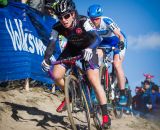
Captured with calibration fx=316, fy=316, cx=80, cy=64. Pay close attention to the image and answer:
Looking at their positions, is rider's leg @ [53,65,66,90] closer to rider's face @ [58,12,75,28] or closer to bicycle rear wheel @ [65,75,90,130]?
bicycle rear wheel @ [65,75,90,130]

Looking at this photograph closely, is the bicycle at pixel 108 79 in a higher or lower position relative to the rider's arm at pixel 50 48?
lower

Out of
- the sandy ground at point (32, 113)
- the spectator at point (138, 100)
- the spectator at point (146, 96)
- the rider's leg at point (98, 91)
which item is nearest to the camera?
the rider's leg at point (98, 91)

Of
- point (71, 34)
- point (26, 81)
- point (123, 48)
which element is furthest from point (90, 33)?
point (26, 81)

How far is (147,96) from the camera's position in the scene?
13.8m

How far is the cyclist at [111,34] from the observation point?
7.71 m

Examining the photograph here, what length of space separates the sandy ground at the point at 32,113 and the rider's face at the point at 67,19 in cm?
211

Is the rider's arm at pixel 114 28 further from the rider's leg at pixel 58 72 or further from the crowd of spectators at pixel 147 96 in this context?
the crowd of spectators at pixel 147 96

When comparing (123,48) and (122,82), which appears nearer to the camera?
(123,48)

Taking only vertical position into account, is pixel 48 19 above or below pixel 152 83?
above

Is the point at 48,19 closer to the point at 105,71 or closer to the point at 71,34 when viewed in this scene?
the point at 105,71

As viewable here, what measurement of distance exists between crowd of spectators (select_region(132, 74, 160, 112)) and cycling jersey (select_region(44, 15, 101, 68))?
8.33 m

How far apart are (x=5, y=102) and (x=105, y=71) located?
2612 millimetres

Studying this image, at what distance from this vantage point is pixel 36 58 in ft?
30.2

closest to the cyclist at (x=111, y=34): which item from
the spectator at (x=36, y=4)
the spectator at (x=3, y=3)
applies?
the spectator at (x=3, y=3)
